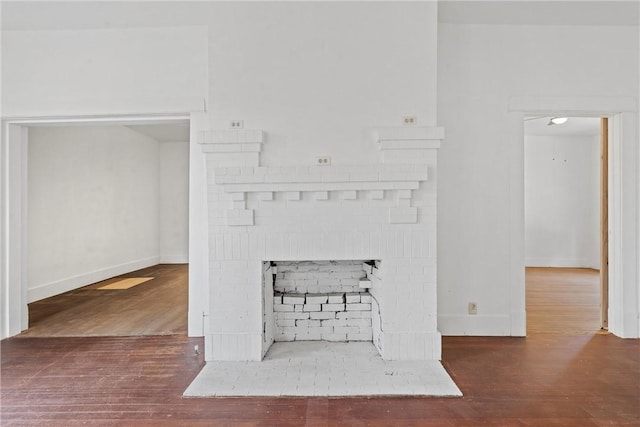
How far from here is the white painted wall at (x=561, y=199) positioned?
729 centimetres

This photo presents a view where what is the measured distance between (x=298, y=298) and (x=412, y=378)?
106 cm

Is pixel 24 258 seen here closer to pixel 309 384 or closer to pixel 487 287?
pixel 309 384

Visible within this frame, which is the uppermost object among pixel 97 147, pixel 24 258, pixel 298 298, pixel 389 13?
pixel 389 13

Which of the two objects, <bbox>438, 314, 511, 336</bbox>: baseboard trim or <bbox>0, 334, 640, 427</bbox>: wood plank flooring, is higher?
<bbox>438, 314, 511, 336</bbox>: baseboard trim

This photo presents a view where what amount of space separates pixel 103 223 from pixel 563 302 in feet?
21.3

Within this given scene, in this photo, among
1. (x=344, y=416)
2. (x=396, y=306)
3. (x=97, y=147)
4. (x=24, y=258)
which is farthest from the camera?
(x=97, y=147)

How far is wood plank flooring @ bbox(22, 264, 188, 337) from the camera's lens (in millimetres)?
3428

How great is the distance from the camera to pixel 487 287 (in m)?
3.29

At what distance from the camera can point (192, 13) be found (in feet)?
10.1

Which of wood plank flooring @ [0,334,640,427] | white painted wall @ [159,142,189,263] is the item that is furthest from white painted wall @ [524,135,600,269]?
white painted wall @ [159,142,189,263]

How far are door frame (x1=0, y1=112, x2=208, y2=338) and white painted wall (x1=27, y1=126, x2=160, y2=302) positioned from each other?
1283 mm

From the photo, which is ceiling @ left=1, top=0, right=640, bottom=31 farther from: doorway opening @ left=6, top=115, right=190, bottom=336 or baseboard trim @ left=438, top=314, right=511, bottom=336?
baseboard trim @ left=438, top=314, right=511, bottom=336

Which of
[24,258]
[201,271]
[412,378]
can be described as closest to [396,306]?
[412,378]

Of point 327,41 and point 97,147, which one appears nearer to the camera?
point 327,41
